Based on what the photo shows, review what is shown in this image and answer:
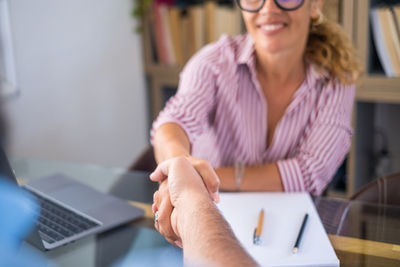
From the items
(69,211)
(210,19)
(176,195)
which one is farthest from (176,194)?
(210,19)

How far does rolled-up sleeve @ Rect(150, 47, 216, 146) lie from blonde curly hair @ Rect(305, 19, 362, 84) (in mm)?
348

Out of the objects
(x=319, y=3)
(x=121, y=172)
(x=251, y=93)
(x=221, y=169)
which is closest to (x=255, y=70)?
(x=251, y=93)

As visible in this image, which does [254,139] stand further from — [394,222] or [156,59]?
[156,59]

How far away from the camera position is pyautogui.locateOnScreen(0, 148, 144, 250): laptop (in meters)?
0.97

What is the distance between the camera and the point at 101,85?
248cm

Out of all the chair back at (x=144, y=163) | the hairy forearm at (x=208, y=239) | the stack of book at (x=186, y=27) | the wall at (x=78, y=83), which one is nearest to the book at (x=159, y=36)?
the stack of book at (x=186, y=27)

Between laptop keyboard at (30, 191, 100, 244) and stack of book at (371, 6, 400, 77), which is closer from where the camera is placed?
laptop keyboard at (30, 191, 100, 244)

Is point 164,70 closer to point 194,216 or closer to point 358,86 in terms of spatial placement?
point 358,86

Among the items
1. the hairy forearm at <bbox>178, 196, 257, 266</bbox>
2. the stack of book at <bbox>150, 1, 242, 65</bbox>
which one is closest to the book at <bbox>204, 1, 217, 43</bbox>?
the stack of book at <bbox>150, 1, 242, 65</bbox>

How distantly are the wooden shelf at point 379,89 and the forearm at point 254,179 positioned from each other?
119 cm

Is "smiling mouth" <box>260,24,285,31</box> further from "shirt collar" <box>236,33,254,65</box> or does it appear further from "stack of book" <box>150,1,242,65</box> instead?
"stack of book" <box>150,1,242,65</box>

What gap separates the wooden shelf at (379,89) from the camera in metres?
2.27

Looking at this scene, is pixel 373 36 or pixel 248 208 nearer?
pixel 248 208

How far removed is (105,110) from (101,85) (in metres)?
0.14
